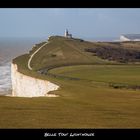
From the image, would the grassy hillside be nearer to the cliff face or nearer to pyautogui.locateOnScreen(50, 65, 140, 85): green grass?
pyautogui.locateOnScreen(50, 65, 140, 85): green grass

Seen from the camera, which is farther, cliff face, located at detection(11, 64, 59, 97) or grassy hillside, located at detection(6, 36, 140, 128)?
cliff face, located at detection(11, 64, 59, 97)

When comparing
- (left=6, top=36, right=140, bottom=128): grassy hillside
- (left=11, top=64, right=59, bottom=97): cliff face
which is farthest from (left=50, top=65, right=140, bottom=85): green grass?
(left=11, top=64, right=59, bottom=97): cliff face

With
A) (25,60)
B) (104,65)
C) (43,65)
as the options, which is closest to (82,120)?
(104,65)

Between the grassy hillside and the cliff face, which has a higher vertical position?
the grassy hillside

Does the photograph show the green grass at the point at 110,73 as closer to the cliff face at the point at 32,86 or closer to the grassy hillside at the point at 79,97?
the grassy hillside at the point at 79,97

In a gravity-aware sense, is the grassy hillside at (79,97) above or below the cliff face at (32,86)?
above

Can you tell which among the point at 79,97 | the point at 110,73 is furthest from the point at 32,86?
the point at 79,97

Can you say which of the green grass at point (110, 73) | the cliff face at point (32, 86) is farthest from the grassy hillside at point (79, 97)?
the cliff face at point (32, 86)
